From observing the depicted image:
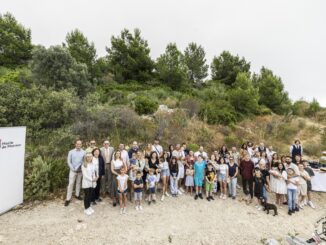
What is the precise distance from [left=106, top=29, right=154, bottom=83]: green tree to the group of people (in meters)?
15.1

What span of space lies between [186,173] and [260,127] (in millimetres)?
10190

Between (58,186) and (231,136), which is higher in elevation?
(231,136)

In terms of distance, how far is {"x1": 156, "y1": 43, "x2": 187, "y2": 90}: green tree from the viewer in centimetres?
1939

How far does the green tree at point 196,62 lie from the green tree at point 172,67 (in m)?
4.20

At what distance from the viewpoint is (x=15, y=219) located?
16.2 feet

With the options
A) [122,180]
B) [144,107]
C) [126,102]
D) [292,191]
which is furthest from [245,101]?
[122,180]

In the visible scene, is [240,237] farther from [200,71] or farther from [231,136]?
[200,71]

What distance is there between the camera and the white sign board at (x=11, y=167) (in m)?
5.04

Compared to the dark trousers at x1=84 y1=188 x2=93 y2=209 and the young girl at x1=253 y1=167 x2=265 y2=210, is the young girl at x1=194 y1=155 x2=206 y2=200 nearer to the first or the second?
the young girl at x1=253 y1=167 x2=265 y2=210

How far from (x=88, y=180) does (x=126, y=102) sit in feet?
29.5

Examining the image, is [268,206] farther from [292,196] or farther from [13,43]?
[13,43]

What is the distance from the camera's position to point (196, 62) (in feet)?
78.0

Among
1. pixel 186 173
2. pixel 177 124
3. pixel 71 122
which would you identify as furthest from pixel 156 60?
pixel 186 173

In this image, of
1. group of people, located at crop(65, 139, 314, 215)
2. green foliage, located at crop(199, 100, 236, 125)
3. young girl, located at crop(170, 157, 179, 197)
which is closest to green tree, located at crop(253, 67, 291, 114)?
green foliage, located at crop(199, 100, 236, 125)
